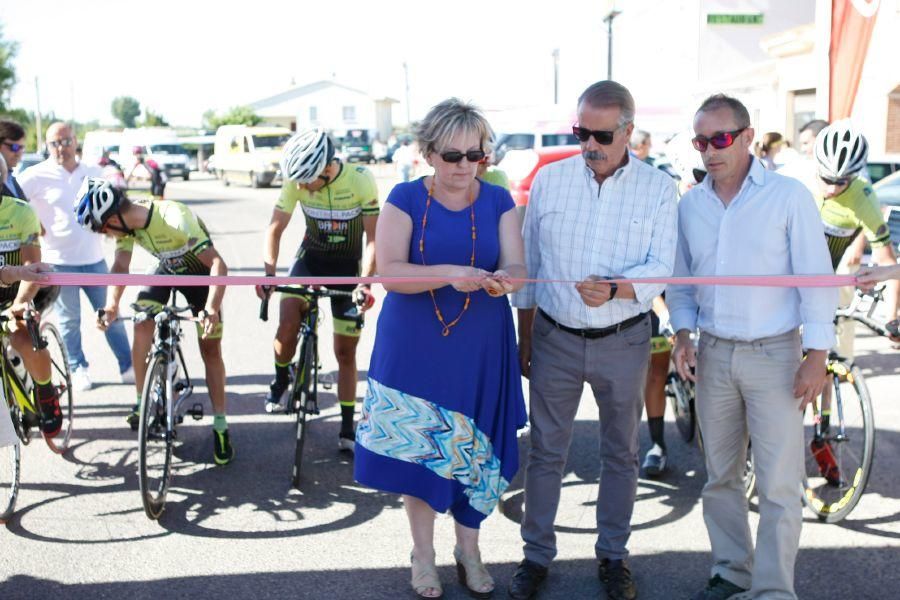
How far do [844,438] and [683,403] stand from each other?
1223mm

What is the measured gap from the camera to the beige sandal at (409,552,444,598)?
4266mm

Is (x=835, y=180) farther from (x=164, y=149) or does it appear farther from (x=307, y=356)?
(x=164, y=149)

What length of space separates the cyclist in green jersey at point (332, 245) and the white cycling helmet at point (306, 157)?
0.08 metres

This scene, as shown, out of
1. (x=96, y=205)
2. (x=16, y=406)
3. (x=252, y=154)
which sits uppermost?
(x=252, y=154)

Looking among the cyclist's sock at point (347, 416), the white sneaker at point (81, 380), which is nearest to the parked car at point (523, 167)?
the white sneaker at point (81, 380)

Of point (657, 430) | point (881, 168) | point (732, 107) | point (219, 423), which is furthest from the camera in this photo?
point (881, 168)

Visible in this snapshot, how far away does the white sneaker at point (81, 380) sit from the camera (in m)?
7.92

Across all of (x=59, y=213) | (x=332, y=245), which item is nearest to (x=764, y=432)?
(x=332, y=245)

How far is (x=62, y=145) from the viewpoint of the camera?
28.0 feet

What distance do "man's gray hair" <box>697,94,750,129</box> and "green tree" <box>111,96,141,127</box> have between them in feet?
595

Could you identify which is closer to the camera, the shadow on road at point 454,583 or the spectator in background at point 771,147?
the shadow on road at point 454,583

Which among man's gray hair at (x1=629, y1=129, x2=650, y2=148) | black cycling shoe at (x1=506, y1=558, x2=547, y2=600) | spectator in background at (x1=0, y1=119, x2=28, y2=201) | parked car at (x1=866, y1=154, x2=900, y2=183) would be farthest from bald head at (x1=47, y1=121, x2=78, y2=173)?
parked car at (x1=866, y1=154, x2=900, y2=183)

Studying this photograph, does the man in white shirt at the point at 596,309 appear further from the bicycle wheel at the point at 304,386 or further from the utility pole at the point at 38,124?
the utility pole at the point at 38,124

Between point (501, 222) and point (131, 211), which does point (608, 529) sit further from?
point (131, 211)
